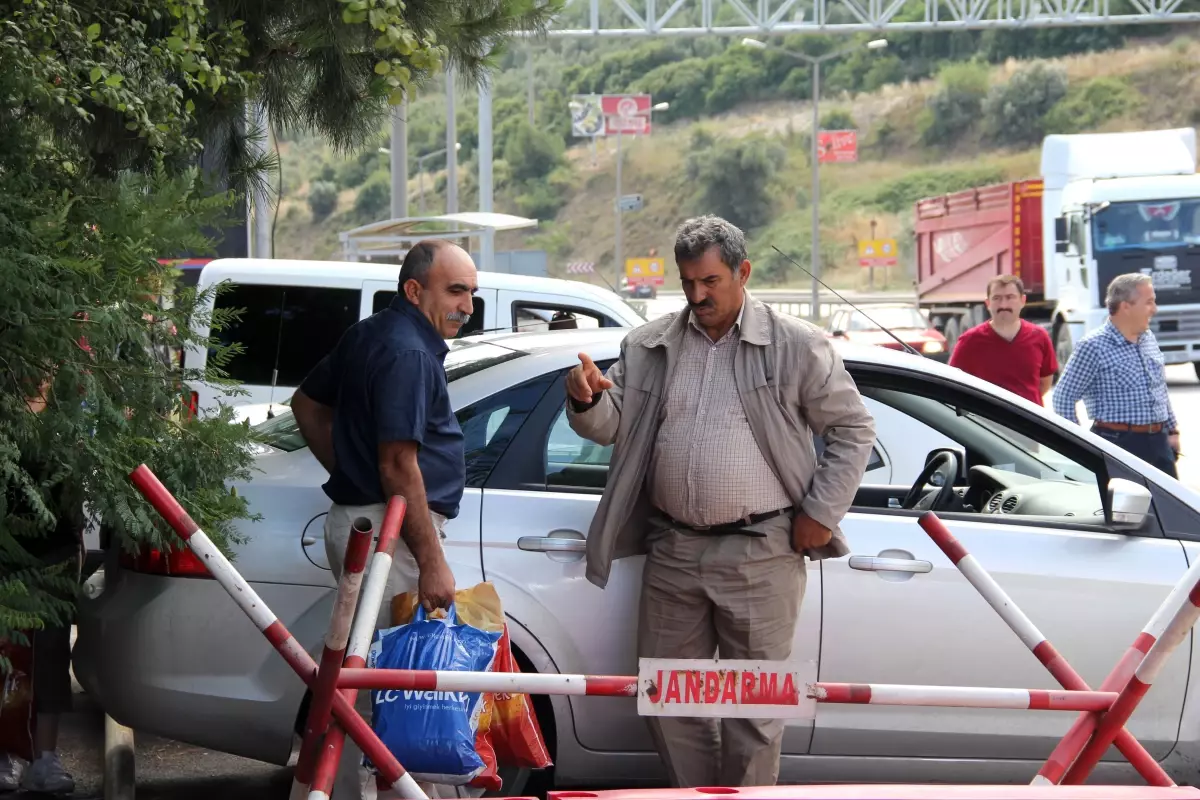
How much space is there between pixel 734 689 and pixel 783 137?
305ft

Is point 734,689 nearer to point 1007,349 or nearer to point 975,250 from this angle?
point 1007,349

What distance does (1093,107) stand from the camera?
8344cm

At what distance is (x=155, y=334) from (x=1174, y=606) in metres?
2.63

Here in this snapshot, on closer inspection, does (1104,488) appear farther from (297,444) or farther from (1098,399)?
(1098,399)

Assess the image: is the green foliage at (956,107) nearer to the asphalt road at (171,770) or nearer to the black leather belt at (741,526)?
the asphalt road at (171,770)

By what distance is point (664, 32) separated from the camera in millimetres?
27734

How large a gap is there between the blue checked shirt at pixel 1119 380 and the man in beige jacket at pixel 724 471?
3.89 meters

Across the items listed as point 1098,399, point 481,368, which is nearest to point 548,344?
point 481,368

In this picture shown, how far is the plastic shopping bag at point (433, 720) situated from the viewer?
133 inches

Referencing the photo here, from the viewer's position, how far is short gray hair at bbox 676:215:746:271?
3885mm

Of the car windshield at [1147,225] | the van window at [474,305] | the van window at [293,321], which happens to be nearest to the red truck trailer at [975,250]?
the car windshield at [1147,225]

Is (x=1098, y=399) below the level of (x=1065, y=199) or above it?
below

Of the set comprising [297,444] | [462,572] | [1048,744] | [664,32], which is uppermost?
[664,32]

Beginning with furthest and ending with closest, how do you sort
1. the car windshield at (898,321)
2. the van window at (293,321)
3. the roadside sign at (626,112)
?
the roadside sign at (626,112)
the car windshield at (898,321)
the van window at (293,321)
